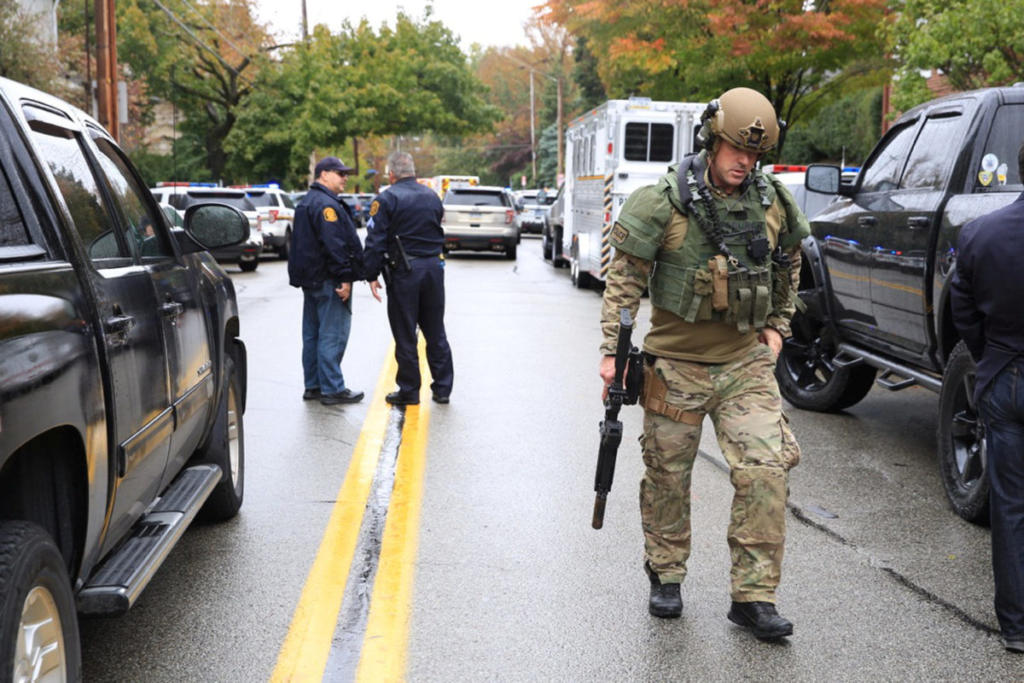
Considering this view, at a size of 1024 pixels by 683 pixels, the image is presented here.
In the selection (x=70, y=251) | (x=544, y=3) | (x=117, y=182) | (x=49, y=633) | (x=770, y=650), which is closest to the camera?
(x=49, y=633)

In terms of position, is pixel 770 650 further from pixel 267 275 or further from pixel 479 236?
pixel 479 236

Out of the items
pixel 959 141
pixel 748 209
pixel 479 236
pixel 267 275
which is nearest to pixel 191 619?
pixel 748 209

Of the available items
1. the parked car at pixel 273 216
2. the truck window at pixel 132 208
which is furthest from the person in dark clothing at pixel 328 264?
the parked car at pixel 273 216

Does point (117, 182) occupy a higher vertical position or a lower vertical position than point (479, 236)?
higher

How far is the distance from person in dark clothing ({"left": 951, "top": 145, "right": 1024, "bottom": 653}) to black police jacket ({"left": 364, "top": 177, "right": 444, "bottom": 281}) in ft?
16.5

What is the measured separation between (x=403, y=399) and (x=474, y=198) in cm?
1930

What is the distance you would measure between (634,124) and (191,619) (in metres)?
15.0

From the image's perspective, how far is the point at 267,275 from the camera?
23906mm

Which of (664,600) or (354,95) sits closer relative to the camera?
(664,600)

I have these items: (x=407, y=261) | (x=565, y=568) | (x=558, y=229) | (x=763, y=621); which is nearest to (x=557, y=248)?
(x=558, y=229)

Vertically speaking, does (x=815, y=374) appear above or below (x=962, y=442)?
below

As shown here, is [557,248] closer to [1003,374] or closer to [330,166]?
[330,166]

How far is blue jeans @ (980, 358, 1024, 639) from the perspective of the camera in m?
4.29

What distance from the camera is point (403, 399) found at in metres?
9.06
